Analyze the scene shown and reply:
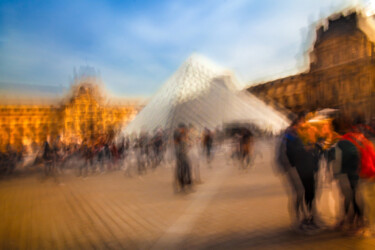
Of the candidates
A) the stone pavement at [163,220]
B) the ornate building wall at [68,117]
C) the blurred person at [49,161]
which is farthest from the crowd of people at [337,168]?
the ornate building wall at [68,117]

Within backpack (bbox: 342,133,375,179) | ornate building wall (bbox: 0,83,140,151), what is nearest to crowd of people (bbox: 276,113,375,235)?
backpack (bbox: 342,133,375,179)

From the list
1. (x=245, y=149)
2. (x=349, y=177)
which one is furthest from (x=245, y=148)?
(x=349, y=177)

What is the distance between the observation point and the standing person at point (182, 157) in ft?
19.0

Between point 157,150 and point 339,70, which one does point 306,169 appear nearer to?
point 157,150

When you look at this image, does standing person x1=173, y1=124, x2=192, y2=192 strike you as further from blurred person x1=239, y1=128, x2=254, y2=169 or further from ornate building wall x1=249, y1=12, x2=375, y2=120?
ornate building wall x1=249, y1=12, x2=375, y2=120

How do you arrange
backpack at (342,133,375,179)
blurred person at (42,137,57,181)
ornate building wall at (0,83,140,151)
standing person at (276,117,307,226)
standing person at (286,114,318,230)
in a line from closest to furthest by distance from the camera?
backpack at (342,133,375,179) → standing person at (286,114,318,230) → standing person at (276,117,307,226) → blurred person at (42,137,57,181) → ornate building wall at (0,83,140,151)

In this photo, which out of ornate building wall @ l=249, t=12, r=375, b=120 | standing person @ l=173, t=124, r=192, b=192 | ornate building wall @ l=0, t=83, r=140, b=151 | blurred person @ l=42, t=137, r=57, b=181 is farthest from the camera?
ornate building wall @ l=0, t=83, r=140, b=151

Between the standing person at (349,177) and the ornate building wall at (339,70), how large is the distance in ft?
79.7

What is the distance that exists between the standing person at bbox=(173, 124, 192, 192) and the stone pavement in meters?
0.33

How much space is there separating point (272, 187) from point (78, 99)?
4393 cm

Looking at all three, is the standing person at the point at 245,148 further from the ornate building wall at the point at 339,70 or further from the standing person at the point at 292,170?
the ornate building wall at the point at 339,70

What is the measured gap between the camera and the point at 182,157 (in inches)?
232

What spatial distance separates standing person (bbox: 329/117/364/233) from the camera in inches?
124

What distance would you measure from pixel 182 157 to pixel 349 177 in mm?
3245
